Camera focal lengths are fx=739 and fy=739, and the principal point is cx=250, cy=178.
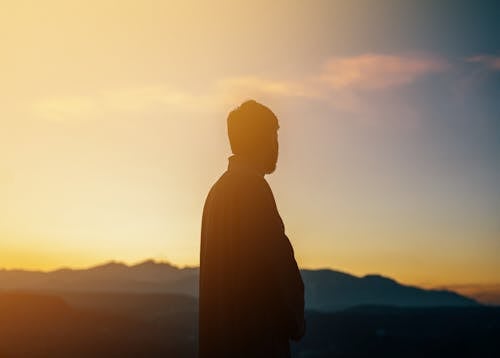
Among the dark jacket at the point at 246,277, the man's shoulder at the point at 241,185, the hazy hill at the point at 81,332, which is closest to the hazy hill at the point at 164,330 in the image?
the hazy hill at the point at 81,332

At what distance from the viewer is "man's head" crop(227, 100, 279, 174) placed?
226 inches

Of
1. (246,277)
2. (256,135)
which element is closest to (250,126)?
(256,135)

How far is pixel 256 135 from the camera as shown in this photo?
227 inches

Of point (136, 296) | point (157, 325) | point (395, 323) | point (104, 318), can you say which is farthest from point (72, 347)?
point (395, 323)

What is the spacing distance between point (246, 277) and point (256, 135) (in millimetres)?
1123

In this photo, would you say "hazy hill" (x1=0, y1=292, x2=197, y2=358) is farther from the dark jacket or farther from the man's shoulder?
the man's shoulder

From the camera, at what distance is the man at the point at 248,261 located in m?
5.31

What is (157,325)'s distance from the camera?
74250 mm

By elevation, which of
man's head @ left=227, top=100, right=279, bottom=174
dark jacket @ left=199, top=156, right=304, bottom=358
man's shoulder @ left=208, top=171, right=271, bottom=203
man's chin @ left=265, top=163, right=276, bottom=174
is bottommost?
dark jacket @ left=199, top=156, right=304, bottom=358

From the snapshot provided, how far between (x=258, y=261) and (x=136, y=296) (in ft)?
322

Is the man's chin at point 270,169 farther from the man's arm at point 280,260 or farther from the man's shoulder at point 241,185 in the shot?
the man's arm at point 280,260

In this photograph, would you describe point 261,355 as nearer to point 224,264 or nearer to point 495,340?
point 224,264

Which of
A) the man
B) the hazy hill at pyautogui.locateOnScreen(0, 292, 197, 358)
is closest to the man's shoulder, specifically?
the man

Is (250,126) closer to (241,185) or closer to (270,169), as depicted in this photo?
(270,169)
